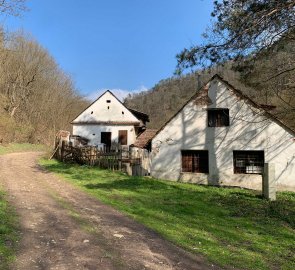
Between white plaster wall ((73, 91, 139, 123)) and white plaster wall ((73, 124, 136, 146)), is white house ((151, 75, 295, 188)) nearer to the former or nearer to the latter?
white plaster wall ((73, 124, 136, 146))

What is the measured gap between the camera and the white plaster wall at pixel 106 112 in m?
39.7

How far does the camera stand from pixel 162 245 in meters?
8.04

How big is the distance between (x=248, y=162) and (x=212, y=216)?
30.3 feet

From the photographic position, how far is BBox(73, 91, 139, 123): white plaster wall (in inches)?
1561

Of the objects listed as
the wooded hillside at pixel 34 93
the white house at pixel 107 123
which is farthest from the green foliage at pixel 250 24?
the wooded hillside at pixel 34 93

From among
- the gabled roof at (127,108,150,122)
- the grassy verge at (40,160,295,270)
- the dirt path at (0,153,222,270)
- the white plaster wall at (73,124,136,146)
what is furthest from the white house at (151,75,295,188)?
the gabled roof at (127,108,150,122)

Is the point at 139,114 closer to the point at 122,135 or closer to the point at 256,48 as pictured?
the point at 122,135

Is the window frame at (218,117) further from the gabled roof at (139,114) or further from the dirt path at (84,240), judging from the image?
the gabled roof at (139,114)

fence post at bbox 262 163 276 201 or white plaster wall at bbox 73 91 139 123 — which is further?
white plaster wall at bbox 73 91 139 123

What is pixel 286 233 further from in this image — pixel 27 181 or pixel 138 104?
pixel 138 104

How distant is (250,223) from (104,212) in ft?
16.0

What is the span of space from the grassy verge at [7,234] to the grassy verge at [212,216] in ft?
11.7

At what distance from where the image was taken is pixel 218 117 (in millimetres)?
21781

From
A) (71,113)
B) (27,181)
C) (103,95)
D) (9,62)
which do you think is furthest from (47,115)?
(27,181)
